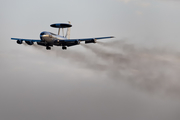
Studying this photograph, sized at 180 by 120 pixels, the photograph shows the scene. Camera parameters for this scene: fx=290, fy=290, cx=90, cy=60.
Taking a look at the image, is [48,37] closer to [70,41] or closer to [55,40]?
[55,40]

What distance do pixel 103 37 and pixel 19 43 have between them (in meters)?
28.4

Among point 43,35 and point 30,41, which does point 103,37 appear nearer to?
point 43,35

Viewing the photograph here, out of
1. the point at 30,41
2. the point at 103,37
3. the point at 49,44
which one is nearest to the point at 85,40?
the point at 103,37

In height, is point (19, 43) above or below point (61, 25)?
below

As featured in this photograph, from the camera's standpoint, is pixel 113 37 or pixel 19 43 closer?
pixel 113 37

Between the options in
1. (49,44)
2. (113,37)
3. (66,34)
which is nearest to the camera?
(113,37)

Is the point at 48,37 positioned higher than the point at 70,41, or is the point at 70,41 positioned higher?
the point at 48,37

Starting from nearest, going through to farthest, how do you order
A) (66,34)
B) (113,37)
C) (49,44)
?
1. (113,37)
2. (49,44)
3. (66,34)

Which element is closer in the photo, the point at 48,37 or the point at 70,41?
the point at 48,37

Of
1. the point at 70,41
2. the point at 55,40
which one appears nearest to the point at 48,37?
the point at 55,40

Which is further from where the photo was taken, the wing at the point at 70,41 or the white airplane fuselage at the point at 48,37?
the wing at the point at 70,41

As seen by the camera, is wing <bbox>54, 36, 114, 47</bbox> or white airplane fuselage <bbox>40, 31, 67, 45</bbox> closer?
white airplane fuselage <bbox>40, 31, 67, 45</bbox>

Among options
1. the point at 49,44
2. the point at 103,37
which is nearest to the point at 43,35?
the point at 49,44

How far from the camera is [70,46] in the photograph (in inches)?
3748
